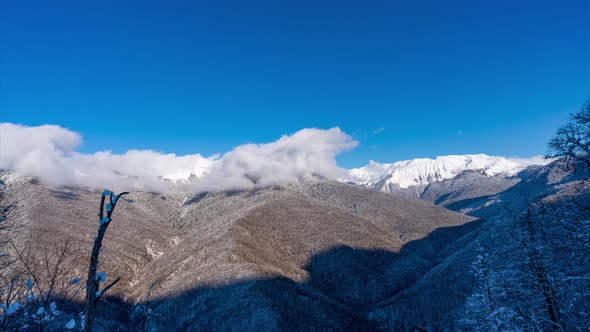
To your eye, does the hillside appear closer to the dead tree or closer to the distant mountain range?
the distant mountain range

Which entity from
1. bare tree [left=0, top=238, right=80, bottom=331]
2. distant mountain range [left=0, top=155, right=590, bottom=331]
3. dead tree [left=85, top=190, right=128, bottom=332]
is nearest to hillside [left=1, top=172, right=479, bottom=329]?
distant mountain range [left=0, top=155, right=590, bottom=331]

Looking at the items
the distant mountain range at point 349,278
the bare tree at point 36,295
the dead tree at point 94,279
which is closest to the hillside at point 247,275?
the distant mountain range at point 349,278

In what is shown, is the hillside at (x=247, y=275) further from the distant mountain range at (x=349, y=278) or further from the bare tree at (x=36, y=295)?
the bare tree at (x=36, y=295)

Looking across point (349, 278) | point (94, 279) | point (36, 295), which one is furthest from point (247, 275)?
point (94, 279)

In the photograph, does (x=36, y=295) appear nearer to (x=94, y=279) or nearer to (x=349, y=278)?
(x=94, y=279)

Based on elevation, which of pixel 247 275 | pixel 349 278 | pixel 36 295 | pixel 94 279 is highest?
pixel 94 279

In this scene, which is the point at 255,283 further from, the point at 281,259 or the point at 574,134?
the point at 574,134

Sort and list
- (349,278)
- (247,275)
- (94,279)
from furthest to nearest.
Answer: (349,278) < (247,275) < (94,279)

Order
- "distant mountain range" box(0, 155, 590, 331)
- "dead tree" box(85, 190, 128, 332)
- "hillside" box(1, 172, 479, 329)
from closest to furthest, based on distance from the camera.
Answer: "dead tree" box(85, 190, 128, 332), "distant mountain range" box(0, 155, 590, 331), "hillside" box(1, 172, 479, 329)

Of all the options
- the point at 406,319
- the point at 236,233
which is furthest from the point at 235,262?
the point at 406,319

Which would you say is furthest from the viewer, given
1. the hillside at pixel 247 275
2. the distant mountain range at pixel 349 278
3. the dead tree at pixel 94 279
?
the hillside at pixel 247 275

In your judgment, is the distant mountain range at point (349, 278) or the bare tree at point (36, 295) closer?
the bare tree at point (36, 295)
